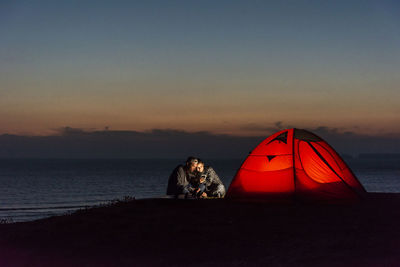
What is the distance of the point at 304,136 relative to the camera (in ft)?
54.7

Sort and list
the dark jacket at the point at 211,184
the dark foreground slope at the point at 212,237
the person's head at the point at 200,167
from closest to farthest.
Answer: the dark foreground slope at the point at 212,237 < the person's head at the point at 200,167 < the dark jacket at the point at 211,184

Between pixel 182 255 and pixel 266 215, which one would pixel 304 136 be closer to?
pixel 266 215

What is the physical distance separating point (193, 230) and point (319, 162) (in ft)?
23.2

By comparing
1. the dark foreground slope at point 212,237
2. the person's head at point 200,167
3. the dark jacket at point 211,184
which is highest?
the person's head at point 200,167

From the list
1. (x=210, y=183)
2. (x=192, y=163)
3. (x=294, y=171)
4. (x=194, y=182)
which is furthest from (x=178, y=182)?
(x=294, y=171)

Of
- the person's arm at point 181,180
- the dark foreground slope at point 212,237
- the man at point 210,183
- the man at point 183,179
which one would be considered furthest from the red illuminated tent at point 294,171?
the person's arm at point 181,180

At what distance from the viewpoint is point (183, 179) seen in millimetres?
17734

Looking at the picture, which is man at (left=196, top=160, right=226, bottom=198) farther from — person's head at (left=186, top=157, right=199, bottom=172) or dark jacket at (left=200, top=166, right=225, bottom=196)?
person's head at (left=186, top=157, right=199, bottom=172)

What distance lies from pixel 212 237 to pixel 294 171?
6651mm

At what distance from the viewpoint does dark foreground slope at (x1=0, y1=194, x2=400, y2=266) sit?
8.06 m

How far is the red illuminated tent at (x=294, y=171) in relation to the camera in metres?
15.8

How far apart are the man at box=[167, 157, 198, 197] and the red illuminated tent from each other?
170 centimetres

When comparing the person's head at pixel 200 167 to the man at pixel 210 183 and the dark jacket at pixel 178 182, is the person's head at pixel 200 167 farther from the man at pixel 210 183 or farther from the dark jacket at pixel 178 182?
the dark jacket at pixel 178 182

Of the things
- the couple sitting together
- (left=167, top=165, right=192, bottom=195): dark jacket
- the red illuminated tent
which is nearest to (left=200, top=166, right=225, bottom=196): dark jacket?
the couple sitting together
